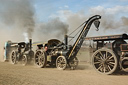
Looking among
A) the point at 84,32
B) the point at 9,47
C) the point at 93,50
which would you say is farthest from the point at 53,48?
the point at 9,47

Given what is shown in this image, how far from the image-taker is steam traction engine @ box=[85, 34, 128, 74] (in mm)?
7993

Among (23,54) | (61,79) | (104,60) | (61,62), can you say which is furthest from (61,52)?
(23,54)

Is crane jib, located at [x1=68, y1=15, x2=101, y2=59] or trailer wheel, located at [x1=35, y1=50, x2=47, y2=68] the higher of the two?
crane jib, located at [x1=68, y1=15, x2=101, y2=59]

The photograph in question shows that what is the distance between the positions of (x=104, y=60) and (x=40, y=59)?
5816 millimetres

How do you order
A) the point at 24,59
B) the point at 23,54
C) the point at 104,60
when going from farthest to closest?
the point at 23,54 < the point at 24,59 < the point at 104,60

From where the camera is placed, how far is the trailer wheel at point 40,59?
12078 mm

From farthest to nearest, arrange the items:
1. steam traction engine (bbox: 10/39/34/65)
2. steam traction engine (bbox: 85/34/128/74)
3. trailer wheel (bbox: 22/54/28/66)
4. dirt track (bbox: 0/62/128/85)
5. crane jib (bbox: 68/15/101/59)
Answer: steam traction engine (bbox: 10/39/34/65) < trailer wheel (bbox: 22/54/28/66) < crane jib (bbox: 68/15/101/59) < steam traction engine (bbox: 85/34/128/74) < dirt track (bbox: 0/62/128/85)

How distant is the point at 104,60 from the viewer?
8531 mm

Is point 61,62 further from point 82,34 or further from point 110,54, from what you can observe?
point 110,54

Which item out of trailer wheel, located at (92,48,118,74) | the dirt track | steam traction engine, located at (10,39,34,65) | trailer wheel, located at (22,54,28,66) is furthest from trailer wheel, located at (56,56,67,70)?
trailer wheel, located at (22,54,28,66)

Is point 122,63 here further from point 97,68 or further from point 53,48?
point 53,48

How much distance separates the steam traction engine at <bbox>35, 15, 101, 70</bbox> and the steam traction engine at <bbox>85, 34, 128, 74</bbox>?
1927 mm

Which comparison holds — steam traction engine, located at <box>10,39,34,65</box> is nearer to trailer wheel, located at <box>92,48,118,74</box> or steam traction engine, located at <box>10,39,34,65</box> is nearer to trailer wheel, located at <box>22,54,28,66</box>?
trailer wheel, located at <box>22,54,28,66</box>

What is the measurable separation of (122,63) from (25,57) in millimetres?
9410
